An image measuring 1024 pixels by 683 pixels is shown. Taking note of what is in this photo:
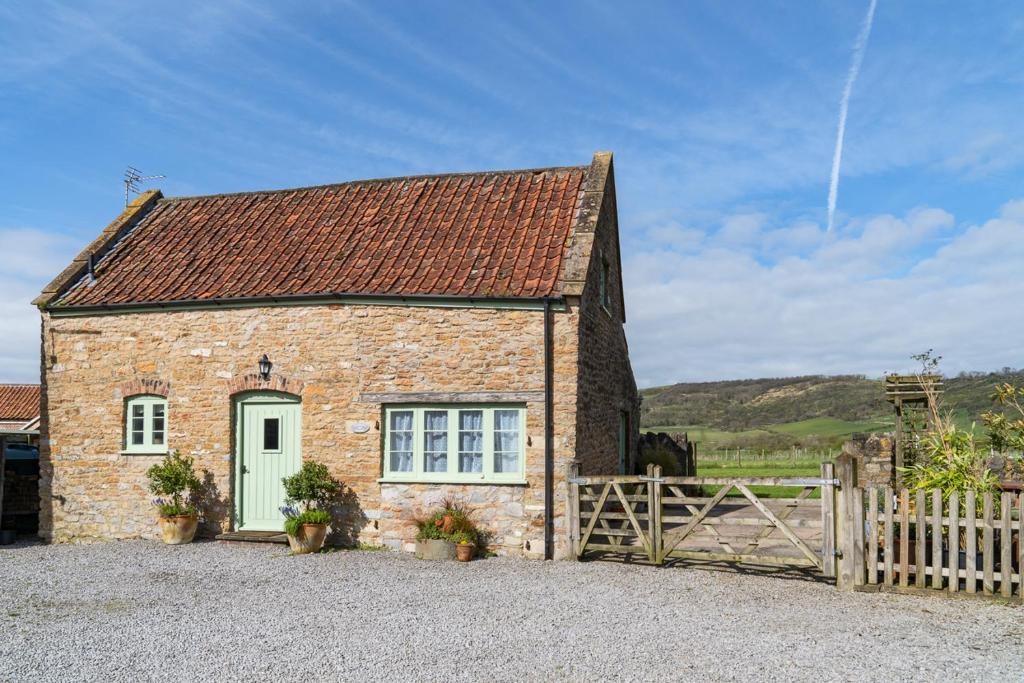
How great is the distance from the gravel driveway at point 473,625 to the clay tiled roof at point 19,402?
3899 cm

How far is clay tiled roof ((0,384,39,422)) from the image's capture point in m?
44.3

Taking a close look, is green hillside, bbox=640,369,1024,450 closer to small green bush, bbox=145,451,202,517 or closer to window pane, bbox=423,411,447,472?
window pane, bbox=423,411,447,472

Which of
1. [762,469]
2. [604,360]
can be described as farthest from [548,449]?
[762,469]

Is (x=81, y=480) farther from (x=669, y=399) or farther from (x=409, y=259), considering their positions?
(x=669, y=399)

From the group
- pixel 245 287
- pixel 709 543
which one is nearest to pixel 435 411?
pixel 245 287

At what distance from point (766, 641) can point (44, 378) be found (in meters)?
13.2

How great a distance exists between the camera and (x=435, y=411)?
12.5 metres

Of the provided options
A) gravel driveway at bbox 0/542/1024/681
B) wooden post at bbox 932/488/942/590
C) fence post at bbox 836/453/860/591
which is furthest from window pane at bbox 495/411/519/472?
wooden post at bbox 932/488/942/590

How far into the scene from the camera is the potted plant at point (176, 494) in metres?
12.9

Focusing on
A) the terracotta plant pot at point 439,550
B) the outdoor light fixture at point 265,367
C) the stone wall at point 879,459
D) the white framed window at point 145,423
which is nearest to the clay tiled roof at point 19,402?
the white framed window at point 145,423

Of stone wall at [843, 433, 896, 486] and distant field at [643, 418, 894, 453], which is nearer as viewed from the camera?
stone wall at [843, 433, 896, 486]

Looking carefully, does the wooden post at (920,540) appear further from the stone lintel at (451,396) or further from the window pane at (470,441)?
the window pane at (470,441)

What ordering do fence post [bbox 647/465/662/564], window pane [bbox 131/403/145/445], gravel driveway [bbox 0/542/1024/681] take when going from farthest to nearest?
window pane [bbox 131/403/145/445]
fence post [bbox 647/465/662/564]
gravel driveway [bbox 0/542/1024/681]

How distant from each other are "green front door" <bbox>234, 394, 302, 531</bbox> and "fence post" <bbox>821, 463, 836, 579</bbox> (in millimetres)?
8110
